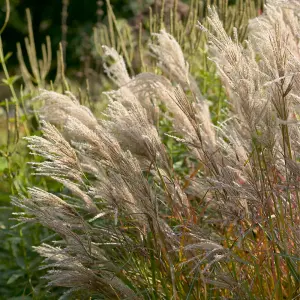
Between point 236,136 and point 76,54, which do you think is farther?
point 76,54

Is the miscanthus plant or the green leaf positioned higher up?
the miscanthus plant

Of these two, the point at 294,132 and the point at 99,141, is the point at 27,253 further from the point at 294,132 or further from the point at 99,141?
the point at 294,132

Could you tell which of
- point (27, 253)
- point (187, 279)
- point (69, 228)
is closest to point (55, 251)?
point (69, 228)

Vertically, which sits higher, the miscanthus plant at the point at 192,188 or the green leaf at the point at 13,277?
the miscanthus plant at the point at 192,188

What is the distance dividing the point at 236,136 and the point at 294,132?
7.5 inches

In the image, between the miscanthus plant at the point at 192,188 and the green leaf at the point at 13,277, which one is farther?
the green leaf at the point at 13,277

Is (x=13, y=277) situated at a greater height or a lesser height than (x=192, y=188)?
lesser

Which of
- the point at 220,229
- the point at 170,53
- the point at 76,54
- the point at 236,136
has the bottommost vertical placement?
the point at 76,54

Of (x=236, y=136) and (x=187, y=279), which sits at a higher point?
(x=236, y=136)

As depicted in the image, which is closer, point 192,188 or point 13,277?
point 192,188

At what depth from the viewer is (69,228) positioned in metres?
2.25

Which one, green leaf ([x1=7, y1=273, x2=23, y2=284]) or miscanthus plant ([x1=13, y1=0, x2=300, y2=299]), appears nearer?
miscanthus plant ([x1=13, y1=0, x2=300, y2=299])

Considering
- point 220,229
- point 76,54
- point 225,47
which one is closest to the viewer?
point 225,47

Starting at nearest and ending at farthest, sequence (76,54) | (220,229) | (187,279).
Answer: (187,279)
(220,229)
(76,54)
